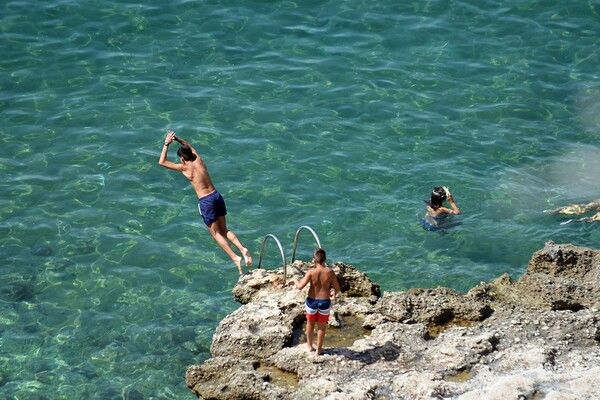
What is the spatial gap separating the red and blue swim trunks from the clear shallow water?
3153 mm

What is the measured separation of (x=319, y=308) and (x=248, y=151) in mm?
8033

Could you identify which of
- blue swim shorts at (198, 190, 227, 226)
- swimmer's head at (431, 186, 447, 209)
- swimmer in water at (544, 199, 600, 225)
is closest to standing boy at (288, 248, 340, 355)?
blue swim shorts at (198, 190, 227, 226)

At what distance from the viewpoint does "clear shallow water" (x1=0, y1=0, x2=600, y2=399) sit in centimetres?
1531

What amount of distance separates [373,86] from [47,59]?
8159 millimetres

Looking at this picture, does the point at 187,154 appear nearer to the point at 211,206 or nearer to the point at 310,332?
the point at 211,206

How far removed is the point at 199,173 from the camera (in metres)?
14.4

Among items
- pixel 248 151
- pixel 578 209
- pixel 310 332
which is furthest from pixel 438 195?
pixel 310 332

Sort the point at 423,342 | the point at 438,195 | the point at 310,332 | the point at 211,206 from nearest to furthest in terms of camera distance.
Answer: the point at 310,332
the point at 423,342
the point at 211,206
the point at 438,195

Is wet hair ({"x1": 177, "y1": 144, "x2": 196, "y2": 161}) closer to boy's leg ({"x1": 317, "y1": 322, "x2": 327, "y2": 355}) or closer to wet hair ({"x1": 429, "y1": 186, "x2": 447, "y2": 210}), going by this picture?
boy's leg ({"x1": 317, "y1": 322, "x2": 327, "y2": 355})

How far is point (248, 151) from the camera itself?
1900 cm

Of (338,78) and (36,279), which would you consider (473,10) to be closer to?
(338,78)

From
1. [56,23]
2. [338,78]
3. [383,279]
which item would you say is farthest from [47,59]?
[383,279]

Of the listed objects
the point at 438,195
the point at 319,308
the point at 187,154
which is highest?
the point at 187,154

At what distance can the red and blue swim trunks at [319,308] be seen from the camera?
11492 mm
